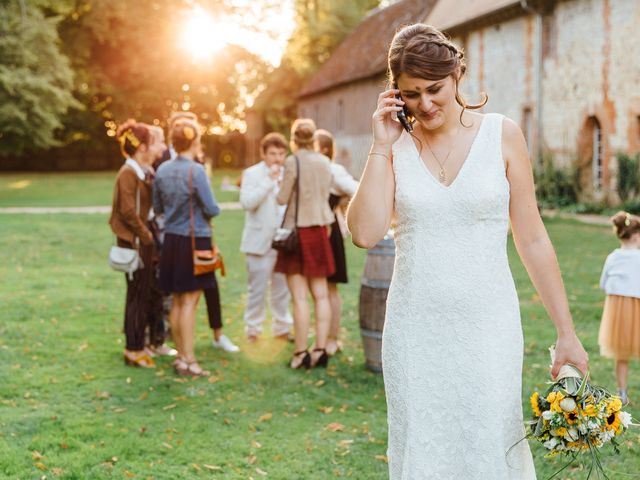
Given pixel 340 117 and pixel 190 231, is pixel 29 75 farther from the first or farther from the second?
pixel 190 231

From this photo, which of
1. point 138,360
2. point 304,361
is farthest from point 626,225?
point 138,360

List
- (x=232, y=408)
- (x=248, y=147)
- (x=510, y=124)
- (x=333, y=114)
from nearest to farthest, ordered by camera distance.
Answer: (x=510, y=124), (x=232, y=408), (x=333, y=114), (x=248, y=147)

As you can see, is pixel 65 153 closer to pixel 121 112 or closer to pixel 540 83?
pixel 121 112

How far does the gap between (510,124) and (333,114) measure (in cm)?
4160

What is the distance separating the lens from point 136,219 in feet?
23.4

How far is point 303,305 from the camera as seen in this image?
294 inches

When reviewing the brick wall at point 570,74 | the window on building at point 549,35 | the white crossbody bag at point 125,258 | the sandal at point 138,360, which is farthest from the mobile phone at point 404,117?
the window on building at point 549,35

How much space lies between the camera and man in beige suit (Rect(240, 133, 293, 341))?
8.21 meters

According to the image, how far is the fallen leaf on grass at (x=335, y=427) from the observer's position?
5.79 meters

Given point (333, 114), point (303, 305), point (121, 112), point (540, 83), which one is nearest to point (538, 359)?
point (303, 305)

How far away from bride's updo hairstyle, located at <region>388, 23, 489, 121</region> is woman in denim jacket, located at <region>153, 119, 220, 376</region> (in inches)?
172

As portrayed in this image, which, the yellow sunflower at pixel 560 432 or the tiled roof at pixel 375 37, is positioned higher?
the tiled roof at pixel 375 37

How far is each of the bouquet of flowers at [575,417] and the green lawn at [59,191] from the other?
27.0m

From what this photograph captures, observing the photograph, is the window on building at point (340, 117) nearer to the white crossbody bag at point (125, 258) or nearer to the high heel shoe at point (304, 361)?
the high heel shoe at point (304, 361)
